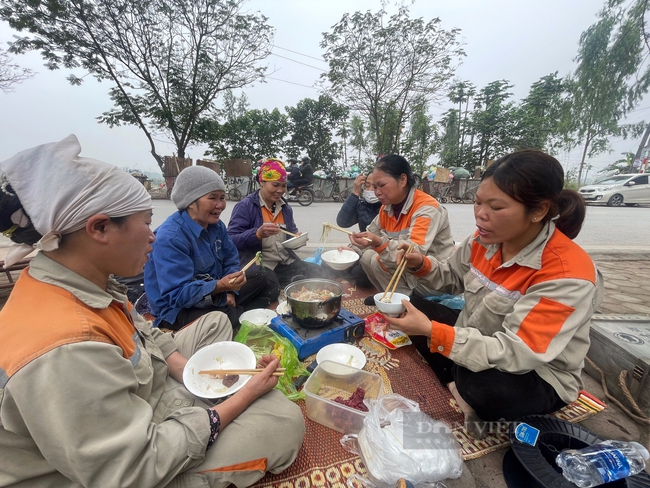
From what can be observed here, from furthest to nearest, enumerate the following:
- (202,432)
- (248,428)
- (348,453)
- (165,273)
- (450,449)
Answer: (165,273) < (348,453) < (450,449) < (248,428) < (202,432)

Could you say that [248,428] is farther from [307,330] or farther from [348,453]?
[307,330]

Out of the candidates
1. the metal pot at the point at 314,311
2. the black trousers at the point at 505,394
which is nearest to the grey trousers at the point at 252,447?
the metal pot at the point at 314,311

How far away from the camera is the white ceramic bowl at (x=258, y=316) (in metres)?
2.99

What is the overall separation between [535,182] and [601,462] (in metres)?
1.40

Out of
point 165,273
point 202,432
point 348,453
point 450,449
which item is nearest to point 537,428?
point 450,449

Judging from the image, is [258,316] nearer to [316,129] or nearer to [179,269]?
[179,269]

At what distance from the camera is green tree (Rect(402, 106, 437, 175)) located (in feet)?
73.3

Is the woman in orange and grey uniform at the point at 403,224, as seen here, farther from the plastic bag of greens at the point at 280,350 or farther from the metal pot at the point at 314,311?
the plastic bag of greens at the point at 280,350

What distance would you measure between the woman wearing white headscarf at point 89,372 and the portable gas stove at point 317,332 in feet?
3.24

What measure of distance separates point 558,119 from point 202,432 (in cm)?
3109

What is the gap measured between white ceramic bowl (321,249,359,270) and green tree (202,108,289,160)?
1887 cm

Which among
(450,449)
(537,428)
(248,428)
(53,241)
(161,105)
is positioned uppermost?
(161,105)

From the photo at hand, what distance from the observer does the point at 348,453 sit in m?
1.76

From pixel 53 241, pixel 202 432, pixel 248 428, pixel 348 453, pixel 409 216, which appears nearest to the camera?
pixel 53 241
